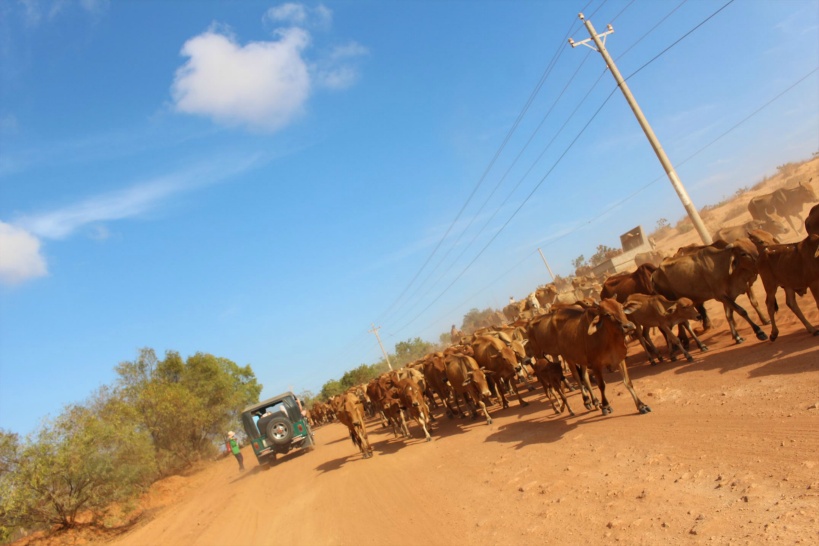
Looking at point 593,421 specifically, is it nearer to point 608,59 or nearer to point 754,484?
point 754,484

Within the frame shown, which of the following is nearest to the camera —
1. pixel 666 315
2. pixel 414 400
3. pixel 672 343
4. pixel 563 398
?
pixel 563 398

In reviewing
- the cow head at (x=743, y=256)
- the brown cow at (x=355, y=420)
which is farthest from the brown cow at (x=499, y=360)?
the cow head at (x=743, y=256)

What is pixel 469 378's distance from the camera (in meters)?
15.1

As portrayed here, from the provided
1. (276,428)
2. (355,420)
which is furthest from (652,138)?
(276,428)

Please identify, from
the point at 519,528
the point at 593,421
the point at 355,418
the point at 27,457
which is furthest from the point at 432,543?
the point at 27,457

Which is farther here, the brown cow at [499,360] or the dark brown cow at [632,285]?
the brown cow at [499,360]

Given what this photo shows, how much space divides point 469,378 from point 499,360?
1079 mm

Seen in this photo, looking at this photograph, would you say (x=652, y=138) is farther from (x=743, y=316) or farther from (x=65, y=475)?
(x=65, y=475)

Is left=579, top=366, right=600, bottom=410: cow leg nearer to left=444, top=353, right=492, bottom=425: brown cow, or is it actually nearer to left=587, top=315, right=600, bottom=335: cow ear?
left=587, top=315, right=600, bottom=335: cow ear

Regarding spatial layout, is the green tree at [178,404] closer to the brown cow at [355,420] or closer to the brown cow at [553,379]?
the brown cow at [355,420]

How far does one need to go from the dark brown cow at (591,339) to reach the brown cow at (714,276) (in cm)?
256

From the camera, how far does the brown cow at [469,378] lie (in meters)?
14.8

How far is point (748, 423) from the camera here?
702cm

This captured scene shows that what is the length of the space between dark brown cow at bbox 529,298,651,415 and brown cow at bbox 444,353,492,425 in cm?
225
